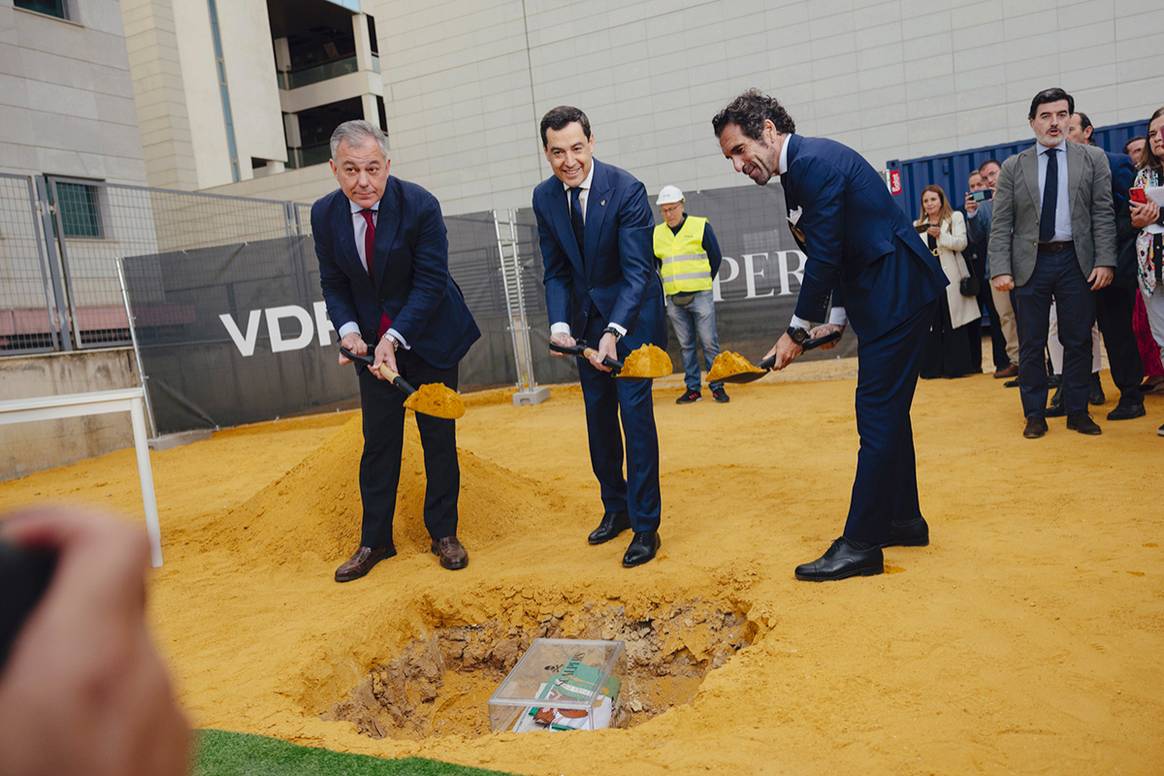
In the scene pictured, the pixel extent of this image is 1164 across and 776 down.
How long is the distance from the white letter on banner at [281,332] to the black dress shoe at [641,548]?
729cm

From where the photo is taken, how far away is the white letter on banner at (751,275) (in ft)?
34.8

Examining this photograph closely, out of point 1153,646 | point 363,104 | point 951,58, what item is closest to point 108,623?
point 1153,646

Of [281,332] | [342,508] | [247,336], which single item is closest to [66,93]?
[247,336]

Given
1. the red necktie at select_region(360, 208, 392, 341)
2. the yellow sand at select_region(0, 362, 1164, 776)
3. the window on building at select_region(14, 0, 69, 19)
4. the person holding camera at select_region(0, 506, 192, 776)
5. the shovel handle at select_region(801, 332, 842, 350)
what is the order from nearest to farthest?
the person holding camera at select_region(0, 506, 192, 776) < the yellow sand at select_region(0, 362, 1164, 776) < the shovel handle at select_region(801, 332, 842, 350) < the red necktie at select_region(360, 208, 392, 341) < the window on building at select_region(14, 0, 69, 19)

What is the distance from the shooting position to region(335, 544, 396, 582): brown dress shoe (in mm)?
4266

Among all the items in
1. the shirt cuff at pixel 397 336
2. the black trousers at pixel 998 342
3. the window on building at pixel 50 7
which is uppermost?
the window on building at pixel 50 7

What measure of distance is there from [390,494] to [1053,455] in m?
4.05

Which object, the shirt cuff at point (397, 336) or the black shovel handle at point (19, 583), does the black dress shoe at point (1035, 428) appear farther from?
the black shovel handle at point (19, 583)

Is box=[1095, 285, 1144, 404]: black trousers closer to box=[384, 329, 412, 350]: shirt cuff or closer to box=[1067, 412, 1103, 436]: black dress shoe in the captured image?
box=[1067, 412, 1103, 436]: black dress shoe

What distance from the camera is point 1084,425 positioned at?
5.56 m

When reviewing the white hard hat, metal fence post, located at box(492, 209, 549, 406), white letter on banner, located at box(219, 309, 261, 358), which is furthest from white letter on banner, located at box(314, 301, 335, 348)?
the white hard hat

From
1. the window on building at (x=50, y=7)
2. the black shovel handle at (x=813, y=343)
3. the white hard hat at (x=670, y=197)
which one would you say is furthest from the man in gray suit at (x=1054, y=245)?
the window on building at (x=50, y=7)

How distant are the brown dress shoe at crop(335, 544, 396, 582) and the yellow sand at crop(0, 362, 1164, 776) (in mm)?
85

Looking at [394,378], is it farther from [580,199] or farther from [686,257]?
[686,257]
